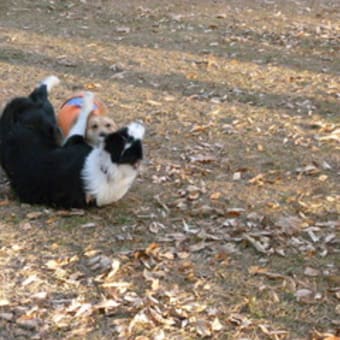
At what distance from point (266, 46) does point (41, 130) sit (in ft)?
16.0

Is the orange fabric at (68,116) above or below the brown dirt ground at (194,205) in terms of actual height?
above

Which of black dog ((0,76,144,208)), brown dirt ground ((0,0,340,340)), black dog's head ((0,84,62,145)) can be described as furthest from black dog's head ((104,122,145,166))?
black dog's head ((0,84,62,145))

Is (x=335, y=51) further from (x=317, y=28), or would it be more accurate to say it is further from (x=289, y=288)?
(x=289, y=288)

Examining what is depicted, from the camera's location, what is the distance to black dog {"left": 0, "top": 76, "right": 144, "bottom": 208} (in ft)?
15.2

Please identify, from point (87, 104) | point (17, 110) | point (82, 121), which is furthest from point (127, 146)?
point (17, 110)

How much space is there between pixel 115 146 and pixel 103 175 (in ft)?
0.80

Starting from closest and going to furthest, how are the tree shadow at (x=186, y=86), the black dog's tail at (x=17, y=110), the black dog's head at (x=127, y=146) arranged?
the black dog's head at (x=127, y=146), the black dog's tail at (x=17, y=110), the tree shadow at (x=186, y=86)

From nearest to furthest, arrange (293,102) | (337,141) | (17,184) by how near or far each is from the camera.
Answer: (17,184), (337,141), (293,102)

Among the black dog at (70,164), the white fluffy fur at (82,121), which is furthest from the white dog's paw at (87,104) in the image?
the black dog at (70,164)

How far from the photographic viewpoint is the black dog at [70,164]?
15.2 feet

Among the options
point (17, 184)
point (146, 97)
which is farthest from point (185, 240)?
point (146, 97)

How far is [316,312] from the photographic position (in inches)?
148

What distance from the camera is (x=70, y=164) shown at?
187 inches

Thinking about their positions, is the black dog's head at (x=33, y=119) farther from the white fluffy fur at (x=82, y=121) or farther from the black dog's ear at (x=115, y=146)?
the black dog's ear at (x=115, y=146)
